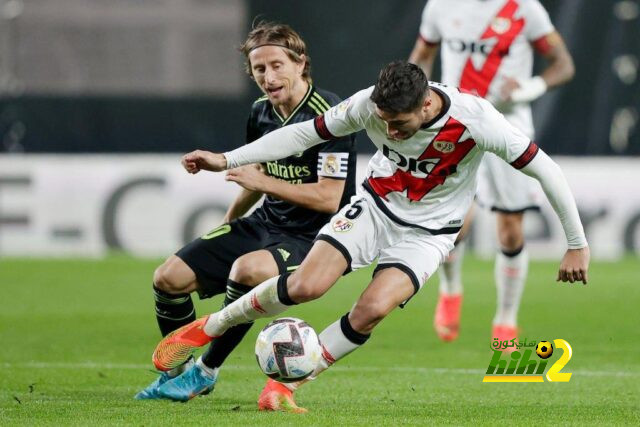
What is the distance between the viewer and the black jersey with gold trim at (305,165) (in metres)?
6.22

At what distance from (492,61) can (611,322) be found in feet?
7.29

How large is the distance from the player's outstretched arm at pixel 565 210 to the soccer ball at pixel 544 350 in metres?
1.81

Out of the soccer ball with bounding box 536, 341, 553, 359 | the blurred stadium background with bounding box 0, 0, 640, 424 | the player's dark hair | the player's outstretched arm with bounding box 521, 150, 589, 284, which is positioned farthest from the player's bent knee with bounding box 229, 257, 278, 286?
the blurred stadium background with bounding box 0, 0, 640, 424

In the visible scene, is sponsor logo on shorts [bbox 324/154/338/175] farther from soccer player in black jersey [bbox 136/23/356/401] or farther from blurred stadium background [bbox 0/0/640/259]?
blurred stadium background [bbox 0/0/640/259]

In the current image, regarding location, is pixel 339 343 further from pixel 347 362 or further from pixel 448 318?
pixel 448 318

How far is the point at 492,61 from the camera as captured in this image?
847 centimetres

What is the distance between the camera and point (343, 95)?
43.6 feet

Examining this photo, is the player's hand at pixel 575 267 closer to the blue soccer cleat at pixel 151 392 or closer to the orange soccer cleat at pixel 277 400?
the orange soccer cleat at pixel 277 400

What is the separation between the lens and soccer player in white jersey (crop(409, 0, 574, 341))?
27.2 ft

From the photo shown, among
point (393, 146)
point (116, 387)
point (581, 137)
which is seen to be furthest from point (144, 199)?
point (393, 146)

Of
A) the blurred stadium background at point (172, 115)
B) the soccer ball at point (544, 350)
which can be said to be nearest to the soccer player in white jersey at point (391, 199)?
the soccer ball at point (544, 350)

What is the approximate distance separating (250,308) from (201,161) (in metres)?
0.68

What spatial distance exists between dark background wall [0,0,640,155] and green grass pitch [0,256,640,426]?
59.8 inches

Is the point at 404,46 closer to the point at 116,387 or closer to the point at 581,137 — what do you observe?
the point at 581,137
